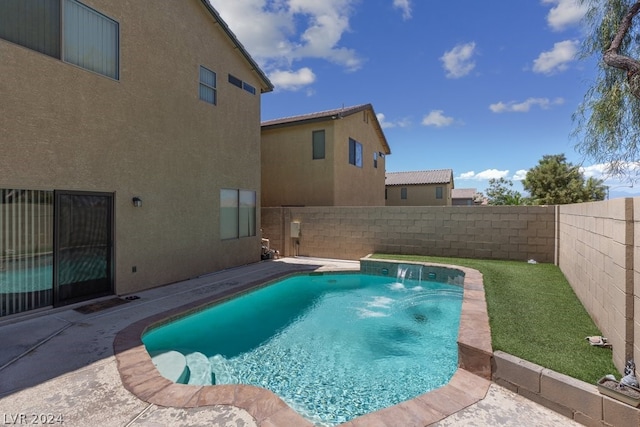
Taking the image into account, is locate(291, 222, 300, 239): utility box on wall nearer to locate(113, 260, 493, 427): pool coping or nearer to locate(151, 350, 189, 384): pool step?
locate(151, 350, 189, 384): pool step

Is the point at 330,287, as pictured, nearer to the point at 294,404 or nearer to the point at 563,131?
the point at 294,404

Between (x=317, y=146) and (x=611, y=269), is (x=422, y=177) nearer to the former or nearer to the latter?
(x=317, y=146)

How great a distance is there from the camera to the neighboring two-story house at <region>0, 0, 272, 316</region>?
20.5ft

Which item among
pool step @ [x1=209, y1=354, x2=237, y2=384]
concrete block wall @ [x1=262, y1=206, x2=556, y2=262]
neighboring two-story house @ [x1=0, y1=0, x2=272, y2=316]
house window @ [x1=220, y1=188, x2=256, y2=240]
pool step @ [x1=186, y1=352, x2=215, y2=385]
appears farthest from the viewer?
house window @ [x1=220, y1=188, x2=256, y2=240]

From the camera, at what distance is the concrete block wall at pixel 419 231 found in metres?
11.6

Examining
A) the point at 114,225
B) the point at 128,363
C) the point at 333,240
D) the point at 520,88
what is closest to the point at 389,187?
the point at 520,88

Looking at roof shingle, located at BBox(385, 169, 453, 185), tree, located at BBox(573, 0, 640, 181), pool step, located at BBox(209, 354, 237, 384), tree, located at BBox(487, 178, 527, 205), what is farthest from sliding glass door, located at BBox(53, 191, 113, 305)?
tree, located at BBox(487, 178, 527, 205)

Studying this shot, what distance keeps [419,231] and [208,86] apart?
33.7 feet

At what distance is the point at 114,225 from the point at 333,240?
9339 millimetres

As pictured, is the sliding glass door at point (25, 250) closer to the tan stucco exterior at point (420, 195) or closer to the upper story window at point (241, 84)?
the upper story window at point (241, 84)

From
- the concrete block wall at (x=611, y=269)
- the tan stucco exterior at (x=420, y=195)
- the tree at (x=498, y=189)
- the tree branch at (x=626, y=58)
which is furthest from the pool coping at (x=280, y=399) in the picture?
the tree at (x=498, y=189)

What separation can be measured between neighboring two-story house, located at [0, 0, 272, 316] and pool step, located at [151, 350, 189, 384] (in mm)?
3628

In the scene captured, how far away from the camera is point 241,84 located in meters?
12.9

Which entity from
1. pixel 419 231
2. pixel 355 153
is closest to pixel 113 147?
pixel 419 231
